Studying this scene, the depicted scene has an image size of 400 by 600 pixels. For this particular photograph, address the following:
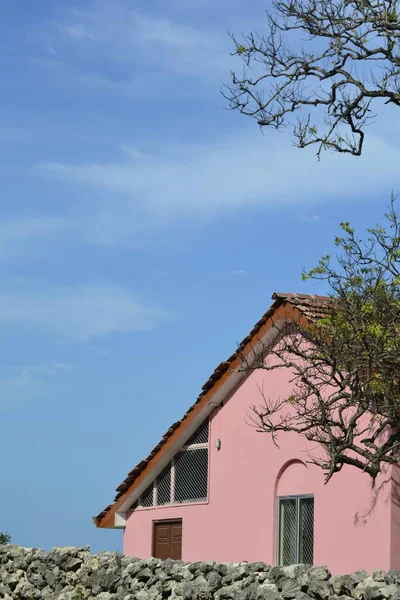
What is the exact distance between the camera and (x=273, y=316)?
2259cm

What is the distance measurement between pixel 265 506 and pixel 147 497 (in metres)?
5.45

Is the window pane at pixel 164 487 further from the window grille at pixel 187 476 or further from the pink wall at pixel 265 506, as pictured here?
the pink wall at pixel 265 506

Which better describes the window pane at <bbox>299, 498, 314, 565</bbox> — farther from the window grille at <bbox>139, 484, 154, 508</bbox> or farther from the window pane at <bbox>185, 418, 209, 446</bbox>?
the window grille at <bbox>139, 484, 154, 508</bbox>

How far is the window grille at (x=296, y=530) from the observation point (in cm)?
2130

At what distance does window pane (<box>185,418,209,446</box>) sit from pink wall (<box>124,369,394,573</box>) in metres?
0.47

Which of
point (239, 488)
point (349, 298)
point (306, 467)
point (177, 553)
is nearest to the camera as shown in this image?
point (349, 298)

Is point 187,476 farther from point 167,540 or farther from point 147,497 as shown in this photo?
point 147,497

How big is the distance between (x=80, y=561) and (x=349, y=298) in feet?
20.9

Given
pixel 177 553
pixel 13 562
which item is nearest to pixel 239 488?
pixel 177 553

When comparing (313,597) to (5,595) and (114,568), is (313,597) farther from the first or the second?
(5,595)

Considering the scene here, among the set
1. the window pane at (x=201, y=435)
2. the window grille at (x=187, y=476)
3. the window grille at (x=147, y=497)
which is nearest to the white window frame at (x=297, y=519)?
the window grille at (x=187, y=476)

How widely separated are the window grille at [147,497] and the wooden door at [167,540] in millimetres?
657

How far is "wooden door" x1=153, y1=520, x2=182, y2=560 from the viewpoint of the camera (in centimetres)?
2544

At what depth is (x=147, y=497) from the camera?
1067 inches
